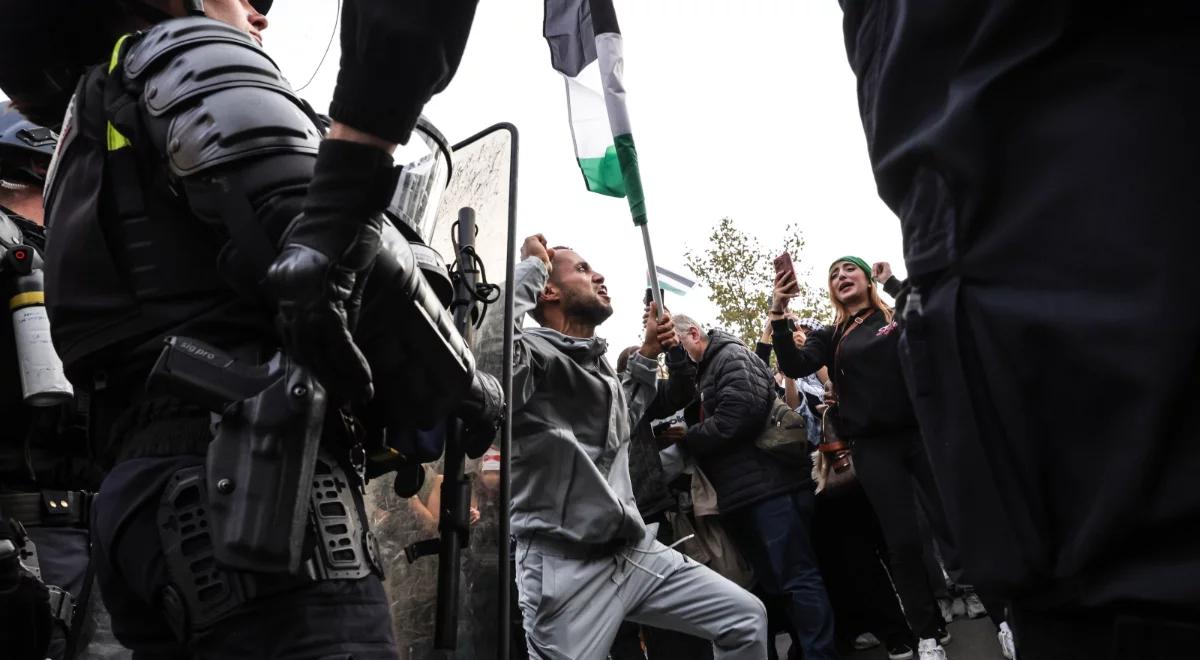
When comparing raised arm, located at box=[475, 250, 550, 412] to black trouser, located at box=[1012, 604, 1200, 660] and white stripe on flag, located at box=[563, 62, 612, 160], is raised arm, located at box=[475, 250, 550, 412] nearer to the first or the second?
white stripe on flag, located at box=[563, 62, 612, 160]

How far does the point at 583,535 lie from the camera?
151 inches

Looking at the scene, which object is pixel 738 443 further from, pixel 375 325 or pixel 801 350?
pixel 375 325

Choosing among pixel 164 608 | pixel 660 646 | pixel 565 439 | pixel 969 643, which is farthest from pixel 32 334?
pixel 969 643

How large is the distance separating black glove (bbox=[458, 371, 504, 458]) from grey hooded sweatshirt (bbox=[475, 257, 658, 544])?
157 cm

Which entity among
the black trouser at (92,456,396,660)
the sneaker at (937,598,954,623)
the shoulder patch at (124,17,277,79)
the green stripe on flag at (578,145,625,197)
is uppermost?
the shoulder patch at (124,17,277,79)

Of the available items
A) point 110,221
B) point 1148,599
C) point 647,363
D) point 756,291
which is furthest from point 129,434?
point 756,291

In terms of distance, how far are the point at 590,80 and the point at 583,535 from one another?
2.83 m

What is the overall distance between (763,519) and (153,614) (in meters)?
4.08

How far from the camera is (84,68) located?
2043mm

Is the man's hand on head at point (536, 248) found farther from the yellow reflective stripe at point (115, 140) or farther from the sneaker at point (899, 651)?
the sneaker at point (899, 651)

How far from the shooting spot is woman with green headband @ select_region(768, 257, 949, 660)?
4.65 m

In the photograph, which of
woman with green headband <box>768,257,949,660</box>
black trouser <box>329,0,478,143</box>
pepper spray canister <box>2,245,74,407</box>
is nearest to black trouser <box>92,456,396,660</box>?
black trouser <box>329,0,478,143</box>

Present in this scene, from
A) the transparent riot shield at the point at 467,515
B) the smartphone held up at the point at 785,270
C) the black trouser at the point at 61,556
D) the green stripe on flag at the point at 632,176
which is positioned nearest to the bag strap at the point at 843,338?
the smartphone held up at the point at 785,270

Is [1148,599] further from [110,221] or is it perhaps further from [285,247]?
[110,221]
